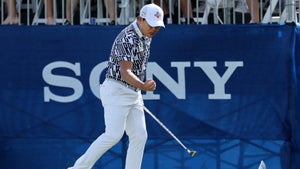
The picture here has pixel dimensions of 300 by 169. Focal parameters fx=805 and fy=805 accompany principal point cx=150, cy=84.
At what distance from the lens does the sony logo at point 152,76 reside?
861cm

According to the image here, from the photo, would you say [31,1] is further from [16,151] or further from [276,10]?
[276,10]

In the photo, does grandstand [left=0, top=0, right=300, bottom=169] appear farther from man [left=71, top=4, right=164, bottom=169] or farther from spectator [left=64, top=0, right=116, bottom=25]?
man [left=71, top=4, right=164, bottom=169]

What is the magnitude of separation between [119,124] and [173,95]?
1.25 metres

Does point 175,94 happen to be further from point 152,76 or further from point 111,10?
point 111,10


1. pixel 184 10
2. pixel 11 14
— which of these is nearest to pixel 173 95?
pixel 184 10

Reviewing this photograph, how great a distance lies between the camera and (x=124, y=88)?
Answer: 760 cm

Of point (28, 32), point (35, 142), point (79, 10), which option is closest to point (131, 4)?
point (79, 10)

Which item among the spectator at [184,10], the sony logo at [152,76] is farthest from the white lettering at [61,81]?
the spectator at [184,10]

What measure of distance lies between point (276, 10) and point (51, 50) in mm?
2621

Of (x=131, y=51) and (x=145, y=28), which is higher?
(x=145, y=28)

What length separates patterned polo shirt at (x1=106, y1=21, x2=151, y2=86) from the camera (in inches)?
294

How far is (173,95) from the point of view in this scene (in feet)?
28.4

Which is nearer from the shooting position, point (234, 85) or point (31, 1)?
point (234, 85)

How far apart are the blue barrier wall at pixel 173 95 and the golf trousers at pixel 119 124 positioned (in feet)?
3.30
